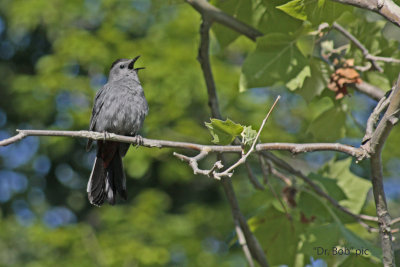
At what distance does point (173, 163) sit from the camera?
9211mm

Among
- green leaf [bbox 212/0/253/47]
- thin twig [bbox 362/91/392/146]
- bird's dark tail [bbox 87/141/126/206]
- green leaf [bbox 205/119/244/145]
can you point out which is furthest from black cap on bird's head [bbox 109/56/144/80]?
thin twig [bbox 362/91/392/146]

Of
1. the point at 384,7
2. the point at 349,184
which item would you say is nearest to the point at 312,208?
the point at 349,184

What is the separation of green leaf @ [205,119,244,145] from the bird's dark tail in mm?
1512

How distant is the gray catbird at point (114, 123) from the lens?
3967 millimetres

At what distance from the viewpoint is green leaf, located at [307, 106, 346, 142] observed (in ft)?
11.7

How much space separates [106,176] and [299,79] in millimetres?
1654

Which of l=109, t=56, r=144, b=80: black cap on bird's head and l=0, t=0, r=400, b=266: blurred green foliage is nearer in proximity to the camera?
l=0, t=0, r=400, b=266: blurred green foliage

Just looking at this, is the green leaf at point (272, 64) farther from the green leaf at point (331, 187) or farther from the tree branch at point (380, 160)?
the tree branch at point (380, 160)

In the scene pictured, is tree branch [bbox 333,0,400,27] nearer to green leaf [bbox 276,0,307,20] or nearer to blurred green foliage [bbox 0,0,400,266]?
green leaf [bbox 276,0,307,20]

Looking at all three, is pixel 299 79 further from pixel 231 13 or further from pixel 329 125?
pixel 231 13

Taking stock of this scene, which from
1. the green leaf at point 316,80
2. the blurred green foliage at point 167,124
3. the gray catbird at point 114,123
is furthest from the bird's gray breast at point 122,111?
the green leaf at point 316,80

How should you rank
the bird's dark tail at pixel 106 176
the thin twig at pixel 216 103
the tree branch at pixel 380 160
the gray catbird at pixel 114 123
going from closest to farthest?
1. the tree branch at pixel 380 160
2. the thin twig at pixel 216 103
3. the bird's dark tail at pixel 106 176
4. the gray catbird at pixel 114 123

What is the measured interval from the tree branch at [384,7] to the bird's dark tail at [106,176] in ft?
7.13

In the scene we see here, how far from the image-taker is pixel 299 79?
324 cm
